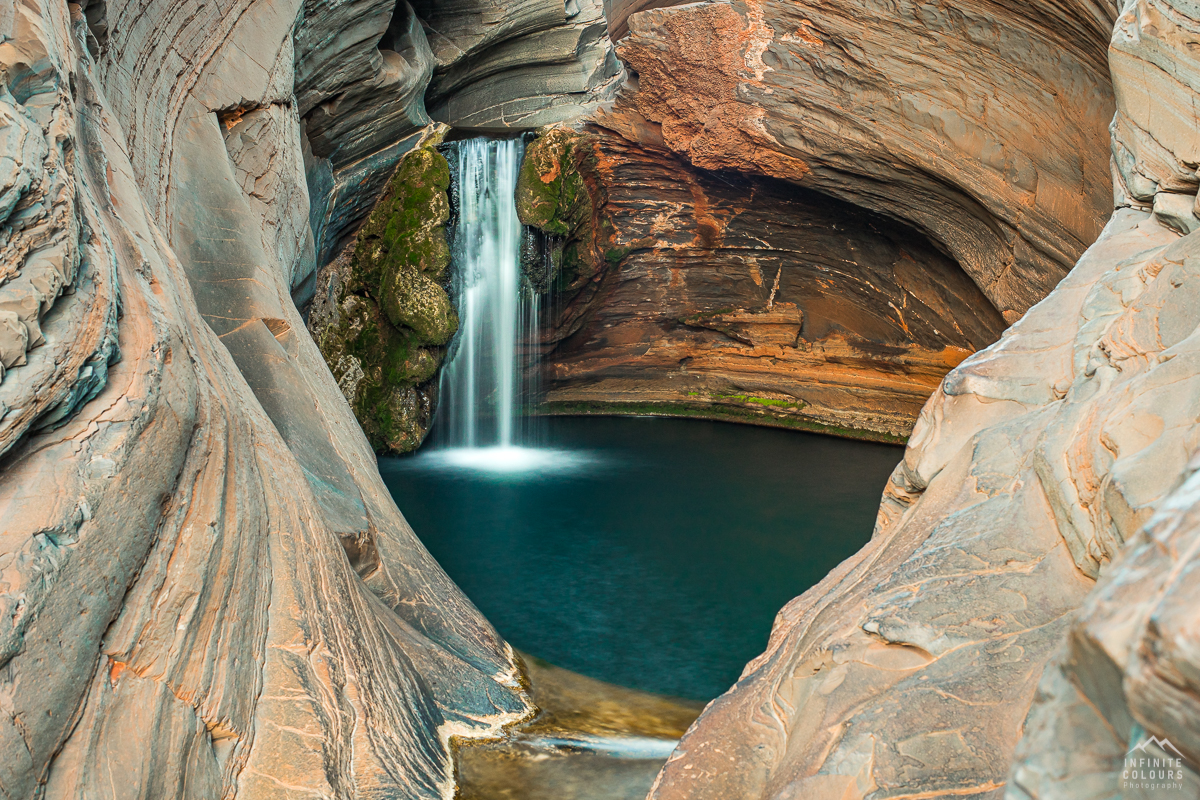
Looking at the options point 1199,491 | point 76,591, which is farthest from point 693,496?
point 1199,491

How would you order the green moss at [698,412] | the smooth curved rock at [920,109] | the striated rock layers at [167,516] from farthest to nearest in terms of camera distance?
the green moss at [698,412], the smooth curved rock at [920,109], the striated rock layers at [167,516]

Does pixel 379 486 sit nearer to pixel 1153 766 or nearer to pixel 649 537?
pixel 649 537

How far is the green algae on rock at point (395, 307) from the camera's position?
11.4m

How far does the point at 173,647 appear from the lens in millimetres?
3066

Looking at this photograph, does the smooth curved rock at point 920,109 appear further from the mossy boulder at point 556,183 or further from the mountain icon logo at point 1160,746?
the mountain icon logo at point 1160,746

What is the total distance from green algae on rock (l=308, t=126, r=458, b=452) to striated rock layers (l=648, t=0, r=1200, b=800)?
799 centimetres

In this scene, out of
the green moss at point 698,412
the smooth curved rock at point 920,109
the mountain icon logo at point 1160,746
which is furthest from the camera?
the green moss at point 698,412

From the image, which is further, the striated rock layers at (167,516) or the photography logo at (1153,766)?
the striated rock layers at (167,516)

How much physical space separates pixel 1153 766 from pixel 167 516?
3118 mm

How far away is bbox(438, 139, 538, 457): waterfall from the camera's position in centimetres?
1208

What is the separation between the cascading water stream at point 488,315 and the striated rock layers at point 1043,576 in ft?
26.6

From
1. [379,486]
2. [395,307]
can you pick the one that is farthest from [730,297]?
[379,486]

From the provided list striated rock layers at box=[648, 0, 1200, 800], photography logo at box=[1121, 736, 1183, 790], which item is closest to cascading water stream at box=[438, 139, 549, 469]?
striated rock layers at box=[648, 0, 1200, 800]

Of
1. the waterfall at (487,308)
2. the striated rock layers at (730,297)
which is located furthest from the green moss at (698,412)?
the waterfall at (487,308)
